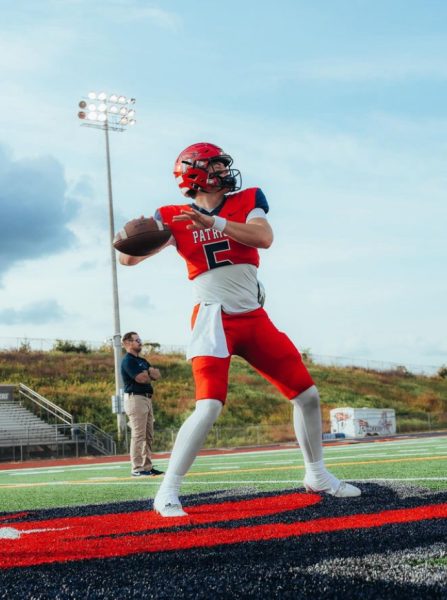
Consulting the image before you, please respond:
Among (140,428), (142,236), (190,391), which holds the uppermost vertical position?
(190,391)

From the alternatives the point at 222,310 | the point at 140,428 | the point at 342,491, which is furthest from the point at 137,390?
the point at 222,310

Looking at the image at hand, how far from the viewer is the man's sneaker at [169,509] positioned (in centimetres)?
399

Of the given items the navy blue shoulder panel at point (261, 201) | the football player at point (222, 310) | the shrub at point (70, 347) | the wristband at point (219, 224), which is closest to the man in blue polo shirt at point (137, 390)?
the football player at point (222, 310)

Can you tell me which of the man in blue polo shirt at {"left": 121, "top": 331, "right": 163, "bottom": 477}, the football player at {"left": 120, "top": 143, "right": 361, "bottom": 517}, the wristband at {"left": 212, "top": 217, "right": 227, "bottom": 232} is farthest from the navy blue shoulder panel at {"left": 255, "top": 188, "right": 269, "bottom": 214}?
the man in blue polo shirt at {"left": 121, "top": 331, "right": 163, "bottom": 477}

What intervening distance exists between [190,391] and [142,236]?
3299 cm

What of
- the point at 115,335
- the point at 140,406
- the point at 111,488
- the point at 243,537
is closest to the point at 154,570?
the point at 243,537

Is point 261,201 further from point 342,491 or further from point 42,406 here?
point 42,406

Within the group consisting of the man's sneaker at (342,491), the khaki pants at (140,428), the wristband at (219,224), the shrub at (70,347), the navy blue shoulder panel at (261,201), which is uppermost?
the shrub at (70,347)

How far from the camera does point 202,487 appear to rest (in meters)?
6.22

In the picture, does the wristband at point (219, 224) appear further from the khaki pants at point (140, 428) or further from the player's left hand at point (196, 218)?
the khaki pants at point (140, 428)

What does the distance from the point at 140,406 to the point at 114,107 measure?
2375cm

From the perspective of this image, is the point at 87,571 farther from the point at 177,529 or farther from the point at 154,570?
the point at 177,529

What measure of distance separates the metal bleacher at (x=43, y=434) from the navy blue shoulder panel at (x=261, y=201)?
2154 cm

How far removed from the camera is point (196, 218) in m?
4.01
